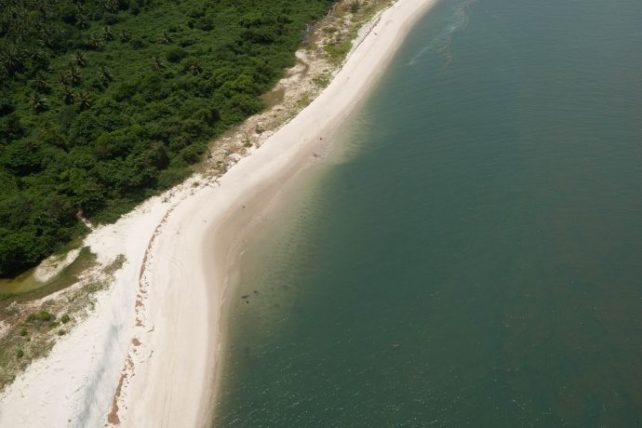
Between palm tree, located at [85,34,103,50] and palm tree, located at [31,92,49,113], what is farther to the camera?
palm tree, located at [85,34,103,50]

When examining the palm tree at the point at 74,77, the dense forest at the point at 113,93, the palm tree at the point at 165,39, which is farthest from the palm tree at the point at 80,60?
the palm tree at the point at 165,39

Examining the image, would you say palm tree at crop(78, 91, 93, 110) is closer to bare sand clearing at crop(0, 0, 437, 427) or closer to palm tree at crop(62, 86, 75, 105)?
palm tree at crop(62, 86, 75, 105)

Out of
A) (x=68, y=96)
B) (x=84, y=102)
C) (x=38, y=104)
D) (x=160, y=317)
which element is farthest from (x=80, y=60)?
(x=160, y=317)

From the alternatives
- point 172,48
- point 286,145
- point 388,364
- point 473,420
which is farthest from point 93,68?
point 473,420

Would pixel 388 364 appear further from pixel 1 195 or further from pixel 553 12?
pixel 553 12

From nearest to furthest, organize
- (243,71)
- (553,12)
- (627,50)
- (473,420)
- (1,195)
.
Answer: (473,420), (1,195), (243,71), (627,50), (553,12)

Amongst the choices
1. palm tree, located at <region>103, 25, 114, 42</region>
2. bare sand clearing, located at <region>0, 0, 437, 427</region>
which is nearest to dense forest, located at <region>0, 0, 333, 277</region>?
palm tree, located at <region>103, 25, 114, 42</region>

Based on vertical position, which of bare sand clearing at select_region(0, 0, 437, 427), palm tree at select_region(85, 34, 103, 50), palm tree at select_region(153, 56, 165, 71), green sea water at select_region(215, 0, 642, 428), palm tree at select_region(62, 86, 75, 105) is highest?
palm tree at select_region(85, 34, 103, 50)
